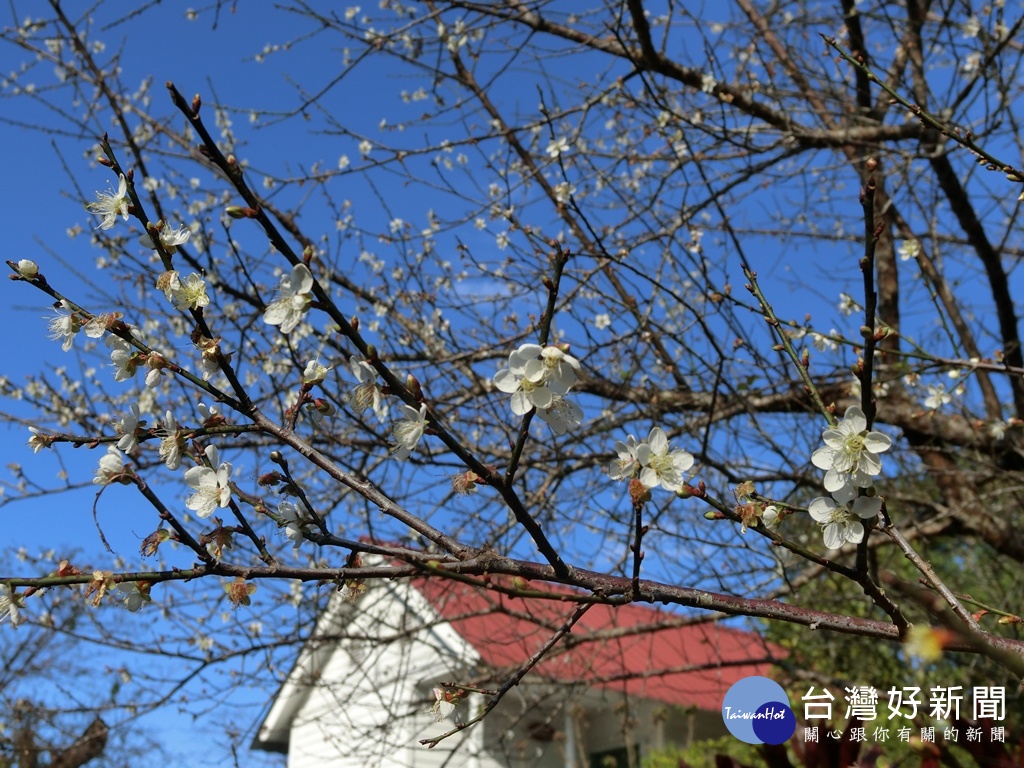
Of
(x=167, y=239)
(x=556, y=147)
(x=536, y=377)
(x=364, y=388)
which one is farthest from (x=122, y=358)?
(x=556, y=147)

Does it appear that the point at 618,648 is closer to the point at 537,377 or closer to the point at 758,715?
the point at 758,715

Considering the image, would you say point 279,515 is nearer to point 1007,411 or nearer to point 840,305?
point 840,305

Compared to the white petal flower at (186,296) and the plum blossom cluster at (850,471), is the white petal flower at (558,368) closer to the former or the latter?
the plum blossom cluster at (850,471)

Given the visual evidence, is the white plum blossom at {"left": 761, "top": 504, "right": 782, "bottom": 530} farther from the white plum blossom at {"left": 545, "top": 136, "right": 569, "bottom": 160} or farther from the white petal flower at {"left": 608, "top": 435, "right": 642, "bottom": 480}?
the white plum blossom at {"left": 545, "top": 136, "right": 569, "bottom": 160}

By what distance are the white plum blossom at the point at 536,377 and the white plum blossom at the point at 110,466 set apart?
0.70 metres

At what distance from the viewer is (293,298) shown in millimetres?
1379

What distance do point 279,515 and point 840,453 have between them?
3.25 feet

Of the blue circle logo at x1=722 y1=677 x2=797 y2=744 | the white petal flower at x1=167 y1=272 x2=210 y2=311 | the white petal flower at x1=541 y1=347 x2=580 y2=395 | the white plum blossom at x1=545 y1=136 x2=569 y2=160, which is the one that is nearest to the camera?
the white petal flower at x1=541 y1=347 x2=580 y2=395

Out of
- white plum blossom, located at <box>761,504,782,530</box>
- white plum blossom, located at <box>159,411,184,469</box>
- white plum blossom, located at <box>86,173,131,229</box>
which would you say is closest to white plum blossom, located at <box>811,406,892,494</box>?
white plum blossom, located at <box>761,504,782,530</box>

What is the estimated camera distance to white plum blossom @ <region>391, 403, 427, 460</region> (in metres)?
1.36

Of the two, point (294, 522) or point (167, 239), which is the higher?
point (167, 239)

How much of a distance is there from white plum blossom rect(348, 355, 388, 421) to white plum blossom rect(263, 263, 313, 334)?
0.12m

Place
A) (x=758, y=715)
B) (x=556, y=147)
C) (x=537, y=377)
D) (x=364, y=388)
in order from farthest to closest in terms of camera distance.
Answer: (x=556, y=147) → (x=758, y=715) → (x=364, y=388) → (x=537, y=377)

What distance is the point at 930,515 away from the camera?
5.54m
